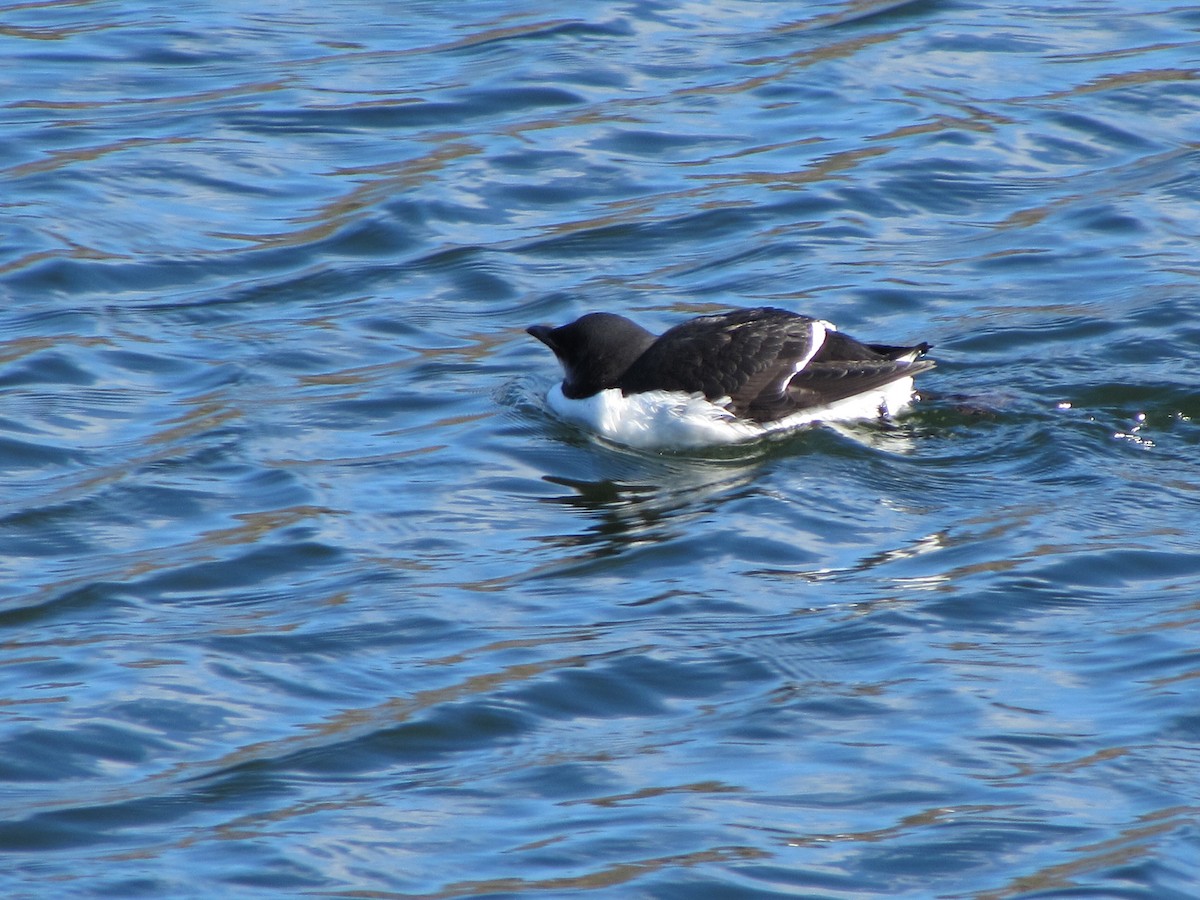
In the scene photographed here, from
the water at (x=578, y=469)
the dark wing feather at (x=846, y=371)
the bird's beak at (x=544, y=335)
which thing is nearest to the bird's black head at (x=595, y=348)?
the bird's beak at (x=544, y=335)

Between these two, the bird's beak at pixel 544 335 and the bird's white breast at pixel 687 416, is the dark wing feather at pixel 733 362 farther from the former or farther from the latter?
the bird's beak at pixel 544 335

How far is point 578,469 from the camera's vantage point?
324 inches

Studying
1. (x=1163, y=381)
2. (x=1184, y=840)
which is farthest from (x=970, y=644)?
(x=1163, y=381)

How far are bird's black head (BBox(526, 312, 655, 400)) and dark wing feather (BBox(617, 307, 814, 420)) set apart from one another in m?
0.11

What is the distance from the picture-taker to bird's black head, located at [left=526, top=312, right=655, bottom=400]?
28.0 ft

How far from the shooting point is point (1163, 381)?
27.9ft

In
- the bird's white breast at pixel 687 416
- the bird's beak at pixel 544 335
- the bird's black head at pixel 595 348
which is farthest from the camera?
the bird's beak at pixel 544 335

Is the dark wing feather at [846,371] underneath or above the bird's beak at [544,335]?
underneath

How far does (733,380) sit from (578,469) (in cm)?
78

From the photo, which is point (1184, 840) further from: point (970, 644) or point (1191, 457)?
point (1191, 457)

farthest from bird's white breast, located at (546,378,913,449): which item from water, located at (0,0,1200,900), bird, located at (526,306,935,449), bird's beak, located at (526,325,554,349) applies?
bird's beak, located at (526,325,554,349)

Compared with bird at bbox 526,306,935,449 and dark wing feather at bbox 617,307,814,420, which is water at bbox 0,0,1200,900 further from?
dark wing feather at bbox 617,307,814,420

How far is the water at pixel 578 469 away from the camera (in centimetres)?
519

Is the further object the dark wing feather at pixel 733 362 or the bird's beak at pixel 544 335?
the bird's beak at pixel 544 335
